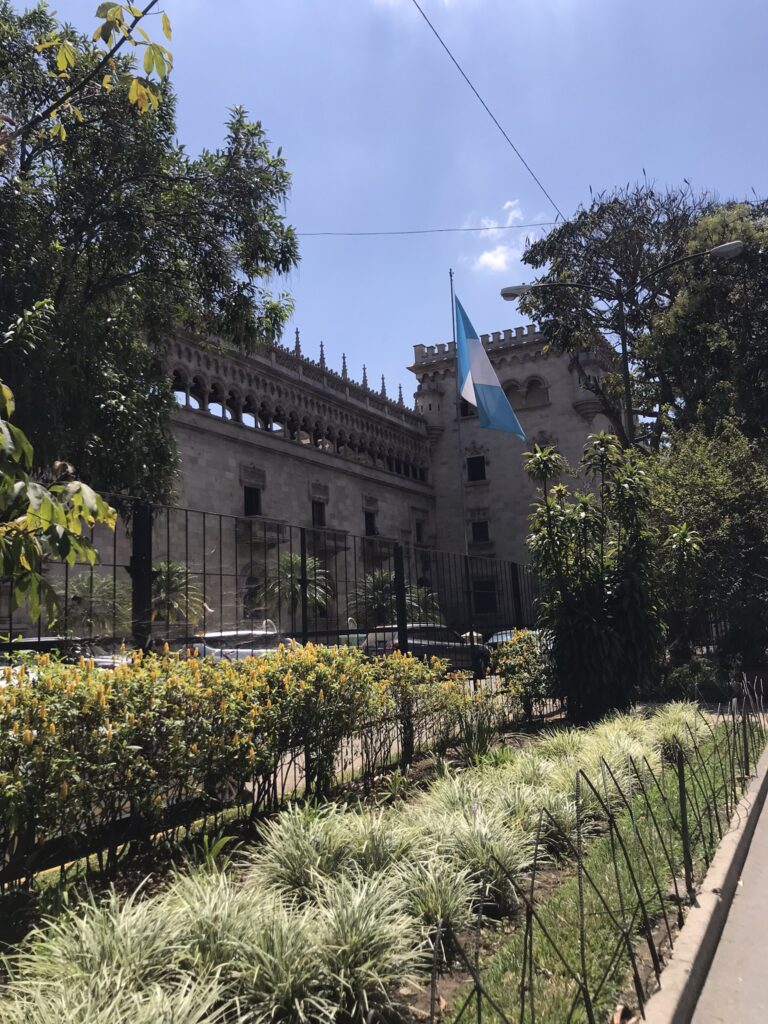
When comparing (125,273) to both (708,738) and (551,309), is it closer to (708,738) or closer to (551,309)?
(708,738)

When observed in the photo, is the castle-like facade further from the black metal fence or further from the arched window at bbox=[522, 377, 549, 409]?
the black metal fence

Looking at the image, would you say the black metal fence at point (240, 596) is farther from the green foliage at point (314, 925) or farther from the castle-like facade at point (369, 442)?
the castle-like facade at point (369, 442)

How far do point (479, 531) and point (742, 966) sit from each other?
1732 inches

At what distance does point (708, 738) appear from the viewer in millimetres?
8172

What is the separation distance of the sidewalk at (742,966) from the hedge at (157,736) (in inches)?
109

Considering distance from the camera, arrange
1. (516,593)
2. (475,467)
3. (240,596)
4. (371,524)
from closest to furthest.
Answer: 1. (240,596)
2. (516,593)
3. (371,524)
4. (475,467)

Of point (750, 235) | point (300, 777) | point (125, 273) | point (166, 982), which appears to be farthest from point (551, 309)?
point (166, 982)

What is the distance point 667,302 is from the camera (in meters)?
26.4

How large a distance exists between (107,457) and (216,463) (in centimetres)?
1587

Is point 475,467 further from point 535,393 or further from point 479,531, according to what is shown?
point 535,393

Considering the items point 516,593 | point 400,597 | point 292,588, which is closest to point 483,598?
point 516,593

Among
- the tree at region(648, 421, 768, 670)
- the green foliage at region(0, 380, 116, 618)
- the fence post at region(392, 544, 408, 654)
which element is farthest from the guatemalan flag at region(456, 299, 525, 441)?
the green foliage at region(0, 380, 116, 618)

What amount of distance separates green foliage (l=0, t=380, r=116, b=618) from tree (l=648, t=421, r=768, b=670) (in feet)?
38.1

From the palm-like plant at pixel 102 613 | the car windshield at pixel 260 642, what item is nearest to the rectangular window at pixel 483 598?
the car windshield at pixel 260 642
